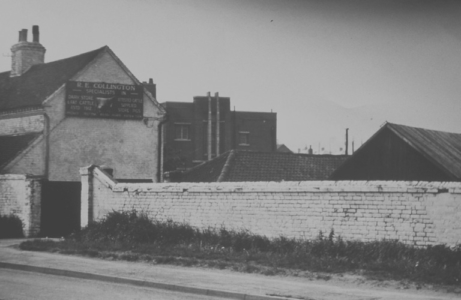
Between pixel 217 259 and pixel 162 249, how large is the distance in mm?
2474

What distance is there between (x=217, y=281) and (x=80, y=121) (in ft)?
67.0

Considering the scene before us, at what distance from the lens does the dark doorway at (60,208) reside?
24.6m

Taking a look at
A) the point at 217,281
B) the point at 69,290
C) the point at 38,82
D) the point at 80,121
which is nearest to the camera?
the point at 69,290

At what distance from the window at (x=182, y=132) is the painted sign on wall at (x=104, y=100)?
32.9m

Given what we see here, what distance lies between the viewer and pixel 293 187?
1725 centimetres

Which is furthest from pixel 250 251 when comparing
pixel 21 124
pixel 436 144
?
pixel 21 124

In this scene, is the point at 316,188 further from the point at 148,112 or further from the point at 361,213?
the point at 148,112

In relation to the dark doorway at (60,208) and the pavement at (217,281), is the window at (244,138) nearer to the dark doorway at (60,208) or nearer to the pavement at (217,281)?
the dark doorway at (60,208)

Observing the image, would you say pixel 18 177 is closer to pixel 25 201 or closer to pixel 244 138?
pixel 25 201

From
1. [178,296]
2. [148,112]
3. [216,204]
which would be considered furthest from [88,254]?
[148,112]

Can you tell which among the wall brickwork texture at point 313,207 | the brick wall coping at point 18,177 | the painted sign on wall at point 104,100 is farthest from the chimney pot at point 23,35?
the wall brickwork texture at point 313,207

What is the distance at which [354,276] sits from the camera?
531 inches

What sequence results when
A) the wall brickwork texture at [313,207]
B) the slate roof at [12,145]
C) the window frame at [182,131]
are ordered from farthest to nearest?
1. the window frame at [182,131]
2. the slate roof at [12,145]
3. the wall brickwork texture at [313,207]

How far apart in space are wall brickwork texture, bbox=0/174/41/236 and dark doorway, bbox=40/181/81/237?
0.23 metres
